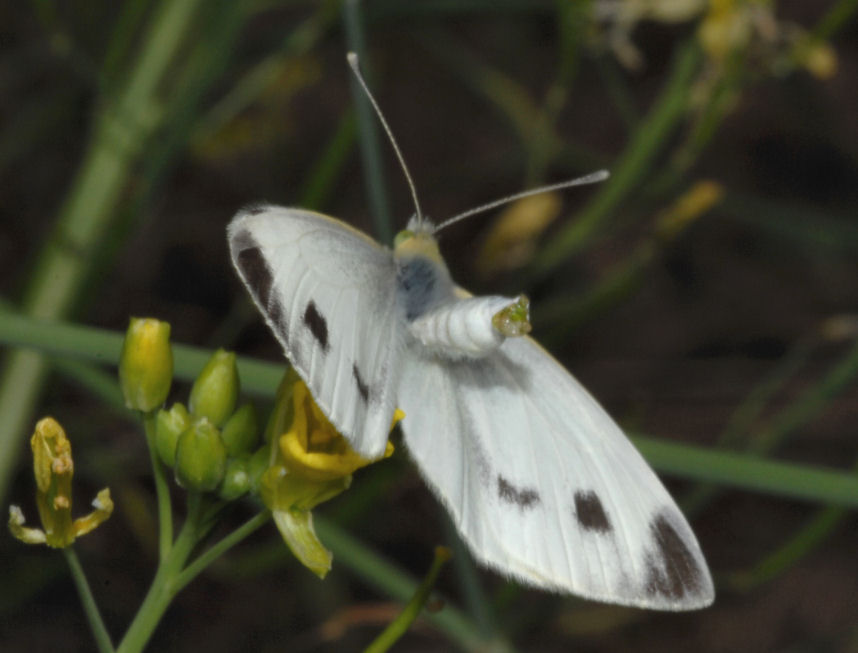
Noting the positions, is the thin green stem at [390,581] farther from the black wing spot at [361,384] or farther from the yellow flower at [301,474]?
the black wing spot at [361,384]

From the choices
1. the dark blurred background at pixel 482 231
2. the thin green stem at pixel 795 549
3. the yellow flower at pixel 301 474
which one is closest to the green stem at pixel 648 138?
the dark blurred background at pixel 482 231

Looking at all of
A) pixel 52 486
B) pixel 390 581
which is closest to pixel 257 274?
pixel 52 486

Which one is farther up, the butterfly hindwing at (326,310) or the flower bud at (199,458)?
the butterfly hindwing at (326,310)

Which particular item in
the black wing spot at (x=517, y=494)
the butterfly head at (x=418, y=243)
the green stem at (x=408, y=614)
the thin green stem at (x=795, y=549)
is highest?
the butterfly head at (x=418, y=243)

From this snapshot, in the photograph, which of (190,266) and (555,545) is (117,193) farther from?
(555,545)

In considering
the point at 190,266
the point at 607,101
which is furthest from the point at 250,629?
the point at 607,101

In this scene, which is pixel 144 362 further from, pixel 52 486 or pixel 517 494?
pixel 517 494

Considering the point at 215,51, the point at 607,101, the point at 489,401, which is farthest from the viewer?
the point at 607,101
